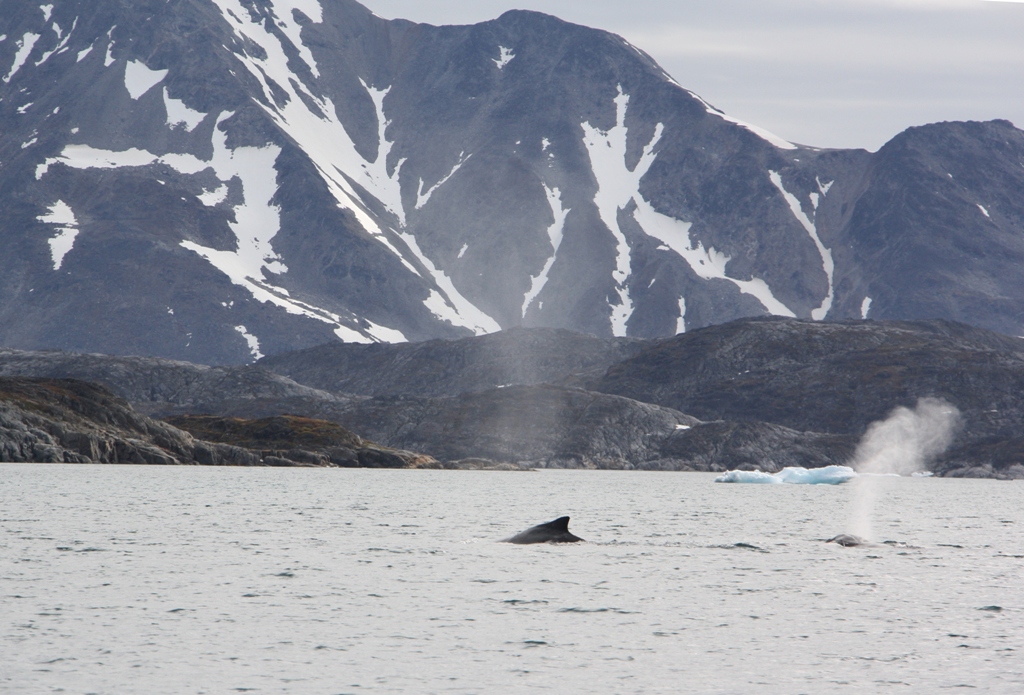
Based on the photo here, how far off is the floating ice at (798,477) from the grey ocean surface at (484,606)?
8985cm

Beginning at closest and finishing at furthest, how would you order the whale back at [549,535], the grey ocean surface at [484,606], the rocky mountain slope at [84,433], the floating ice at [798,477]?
the grey ocean surface at [484,606] → the whale back at [549,535] → the rocky mountain slope at [84,433] → the floating ice at [798,477]

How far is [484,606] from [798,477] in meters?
143

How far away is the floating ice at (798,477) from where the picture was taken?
166 m

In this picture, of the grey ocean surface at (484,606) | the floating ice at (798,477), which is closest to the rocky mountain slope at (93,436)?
the floating ice at (798,477)

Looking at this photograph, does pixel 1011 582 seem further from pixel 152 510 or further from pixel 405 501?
pixel 405 501

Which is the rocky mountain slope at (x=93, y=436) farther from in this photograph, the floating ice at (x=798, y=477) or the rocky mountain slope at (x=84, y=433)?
the floating ice at (x=798, y=477)

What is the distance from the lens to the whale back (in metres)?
59.6

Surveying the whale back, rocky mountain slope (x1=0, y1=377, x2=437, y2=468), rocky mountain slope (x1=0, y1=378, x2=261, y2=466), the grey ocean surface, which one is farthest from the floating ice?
the whale back

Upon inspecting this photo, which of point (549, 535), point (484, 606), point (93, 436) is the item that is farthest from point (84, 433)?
point (484, 606)

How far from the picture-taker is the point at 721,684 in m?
25.2

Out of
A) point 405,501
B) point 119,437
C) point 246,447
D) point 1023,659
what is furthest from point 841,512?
point 246,447

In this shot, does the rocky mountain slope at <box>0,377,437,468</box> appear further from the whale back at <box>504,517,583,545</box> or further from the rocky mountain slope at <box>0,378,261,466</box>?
the whale back at <box>504,517,583,545</box>

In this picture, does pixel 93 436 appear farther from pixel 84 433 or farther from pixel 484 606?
pixel 484 606

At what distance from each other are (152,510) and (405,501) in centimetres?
2746
